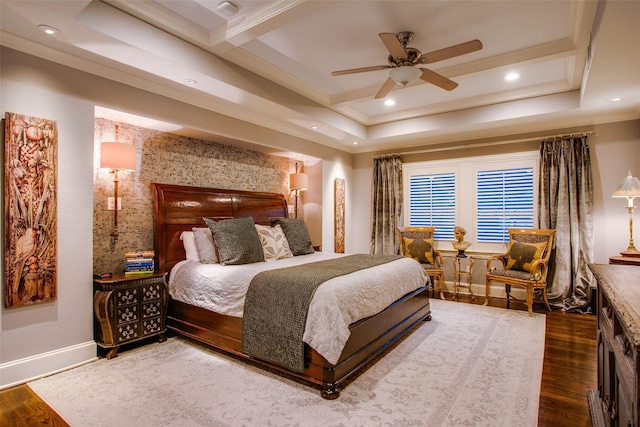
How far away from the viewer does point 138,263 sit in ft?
10.8

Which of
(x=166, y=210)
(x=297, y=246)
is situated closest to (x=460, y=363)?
(x=297, y=246)

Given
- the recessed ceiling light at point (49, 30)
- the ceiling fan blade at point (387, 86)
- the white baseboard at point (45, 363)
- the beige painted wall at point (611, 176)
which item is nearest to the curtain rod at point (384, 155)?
the beige painted wall at point (611, 176)

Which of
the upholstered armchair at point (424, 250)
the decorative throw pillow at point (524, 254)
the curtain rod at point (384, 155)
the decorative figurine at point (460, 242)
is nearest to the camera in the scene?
the decorative throw pillow at point (524, 254)

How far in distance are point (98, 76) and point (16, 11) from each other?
2.73 feet

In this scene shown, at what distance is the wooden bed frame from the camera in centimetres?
249

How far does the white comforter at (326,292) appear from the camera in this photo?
2.39 m

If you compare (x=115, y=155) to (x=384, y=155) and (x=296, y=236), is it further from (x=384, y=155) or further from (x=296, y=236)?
(x=384, y=155)

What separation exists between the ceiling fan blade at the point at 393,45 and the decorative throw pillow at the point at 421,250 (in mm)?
3169

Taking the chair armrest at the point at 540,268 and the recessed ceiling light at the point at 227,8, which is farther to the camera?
the chair armrest at the point at 540,268

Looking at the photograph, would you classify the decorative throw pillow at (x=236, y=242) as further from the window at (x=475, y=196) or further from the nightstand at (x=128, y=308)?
the window at (x=475, y=196)

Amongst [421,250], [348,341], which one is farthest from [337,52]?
[421,250]

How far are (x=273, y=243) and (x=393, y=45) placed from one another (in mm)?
2491

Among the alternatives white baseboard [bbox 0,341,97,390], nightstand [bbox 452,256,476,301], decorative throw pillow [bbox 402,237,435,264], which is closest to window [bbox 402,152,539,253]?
nightstand [bbox 452,256,476,301]

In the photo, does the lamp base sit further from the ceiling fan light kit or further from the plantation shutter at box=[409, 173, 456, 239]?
the ceiling fan light kit
